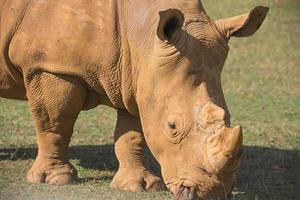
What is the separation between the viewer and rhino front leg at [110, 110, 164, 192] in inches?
318

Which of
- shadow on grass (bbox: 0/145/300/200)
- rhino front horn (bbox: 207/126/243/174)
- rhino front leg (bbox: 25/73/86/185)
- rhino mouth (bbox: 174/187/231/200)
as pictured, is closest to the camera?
rhino front horn (bbox: 207/126/243/174)

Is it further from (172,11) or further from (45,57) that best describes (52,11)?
(172,11)

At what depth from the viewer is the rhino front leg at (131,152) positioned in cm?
809

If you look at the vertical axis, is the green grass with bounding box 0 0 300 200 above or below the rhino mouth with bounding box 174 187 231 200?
below

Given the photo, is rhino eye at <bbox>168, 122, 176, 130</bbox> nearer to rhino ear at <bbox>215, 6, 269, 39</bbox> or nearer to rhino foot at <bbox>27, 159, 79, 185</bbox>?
rhino ear at <bbox>215, 6, 269, 39</bbox>

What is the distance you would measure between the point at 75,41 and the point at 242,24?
1357 mm

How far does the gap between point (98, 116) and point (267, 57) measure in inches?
191

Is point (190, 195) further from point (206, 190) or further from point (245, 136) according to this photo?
point (245, 136)

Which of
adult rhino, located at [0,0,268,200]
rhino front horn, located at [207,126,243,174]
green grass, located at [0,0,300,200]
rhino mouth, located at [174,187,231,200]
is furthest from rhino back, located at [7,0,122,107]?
rhino front horn, located at [207,126,243,174]

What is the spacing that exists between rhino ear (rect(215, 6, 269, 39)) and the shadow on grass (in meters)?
1.51

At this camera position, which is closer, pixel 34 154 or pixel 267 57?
pixel 34 154

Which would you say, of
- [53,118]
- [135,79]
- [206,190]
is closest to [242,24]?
[135,79]

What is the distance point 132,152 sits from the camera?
8.20 m

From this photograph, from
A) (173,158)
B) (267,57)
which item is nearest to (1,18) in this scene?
(173,158)
